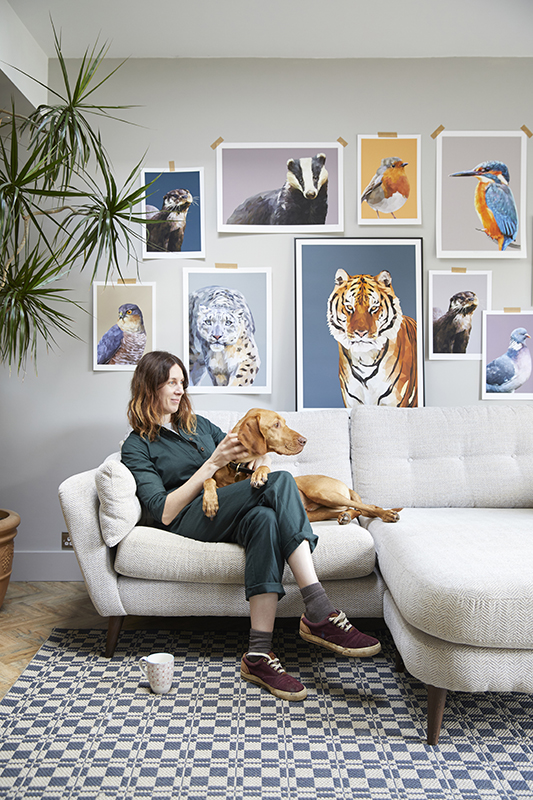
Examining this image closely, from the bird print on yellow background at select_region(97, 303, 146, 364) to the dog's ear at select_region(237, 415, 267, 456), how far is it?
1147 mm

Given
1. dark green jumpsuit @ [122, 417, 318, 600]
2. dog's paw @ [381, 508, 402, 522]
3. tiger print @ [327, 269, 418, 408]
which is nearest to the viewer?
dark green jumpsuit @ [122, 417, 318, 600]

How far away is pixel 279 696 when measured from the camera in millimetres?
1668

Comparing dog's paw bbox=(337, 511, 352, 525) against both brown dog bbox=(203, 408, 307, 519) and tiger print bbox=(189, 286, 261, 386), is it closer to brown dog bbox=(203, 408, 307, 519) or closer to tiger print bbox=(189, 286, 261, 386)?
brown dog bbox=(203, 408, 307, 519)

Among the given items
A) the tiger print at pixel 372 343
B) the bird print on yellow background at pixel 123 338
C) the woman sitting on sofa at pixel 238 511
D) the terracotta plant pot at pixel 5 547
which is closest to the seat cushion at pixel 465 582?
the woman sitting on sofa at pixel 238 511

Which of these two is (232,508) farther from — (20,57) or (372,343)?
(20,57)

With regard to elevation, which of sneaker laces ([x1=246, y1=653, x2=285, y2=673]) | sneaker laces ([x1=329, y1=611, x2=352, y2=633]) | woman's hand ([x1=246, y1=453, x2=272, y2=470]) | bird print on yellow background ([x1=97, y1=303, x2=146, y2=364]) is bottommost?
sneaker laces ([x1=246, y1=653, x2=285, y2=673])

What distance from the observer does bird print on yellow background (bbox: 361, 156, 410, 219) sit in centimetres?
288

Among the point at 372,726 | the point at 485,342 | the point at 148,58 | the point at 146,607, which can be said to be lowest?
the point at 372,726

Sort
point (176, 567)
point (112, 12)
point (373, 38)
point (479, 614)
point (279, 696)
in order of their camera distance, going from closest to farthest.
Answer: point (479, 614) < point (279, 696) < point (176, 567) < point (112, 12) < point (373, 38)

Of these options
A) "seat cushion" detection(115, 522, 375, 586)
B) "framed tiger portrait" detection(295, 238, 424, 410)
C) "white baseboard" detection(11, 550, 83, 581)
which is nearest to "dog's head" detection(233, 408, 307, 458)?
"seat cushion" detection(115, 522, 375, 586)

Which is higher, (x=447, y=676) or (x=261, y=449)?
(x=261, y=449)

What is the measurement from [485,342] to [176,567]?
1926 millimetres

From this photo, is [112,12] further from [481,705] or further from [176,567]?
[481,705]

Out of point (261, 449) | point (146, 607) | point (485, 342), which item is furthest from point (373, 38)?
point (146, 607)
